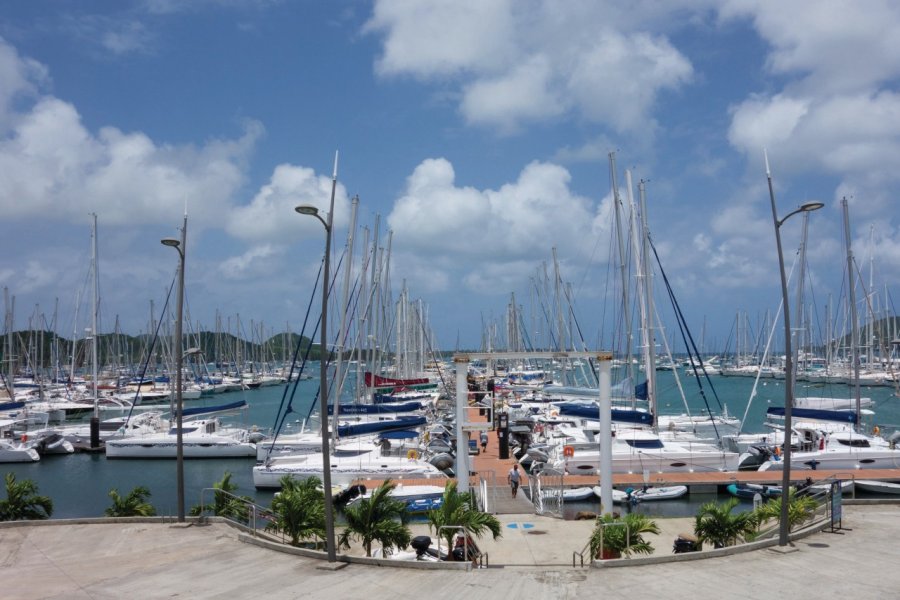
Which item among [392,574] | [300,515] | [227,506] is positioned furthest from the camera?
[227,506]

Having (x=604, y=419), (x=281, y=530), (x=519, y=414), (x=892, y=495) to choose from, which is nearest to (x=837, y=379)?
(x=519, y=414)

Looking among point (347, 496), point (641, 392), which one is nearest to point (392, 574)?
point (347, 496)

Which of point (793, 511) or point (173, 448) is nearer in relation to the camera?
point (793, 511)

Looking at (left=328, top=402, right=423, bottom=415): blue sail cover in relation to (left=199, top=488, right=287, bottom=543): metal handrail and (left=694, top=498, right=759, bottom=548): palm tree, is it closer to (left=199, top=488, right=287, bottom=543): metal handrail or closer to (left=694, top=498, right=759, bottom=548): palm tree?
(left=199, top=488, right=287, bottom=543): metal handrail

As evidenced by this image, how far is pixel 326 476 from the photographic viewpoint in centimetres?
1529

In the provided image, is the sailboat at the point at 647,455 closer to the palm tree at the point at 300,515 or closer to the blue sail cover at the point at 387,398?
the palm tree at the point at 300,515

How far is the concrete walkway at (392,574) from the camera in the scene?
13.5m

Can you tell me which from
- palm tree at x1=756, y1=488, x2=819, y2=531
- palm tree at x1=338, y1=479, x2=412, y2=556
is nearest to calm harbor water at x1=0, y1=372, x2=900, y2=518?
palm tree at x1=756, y1=488, x2=819, y2=531

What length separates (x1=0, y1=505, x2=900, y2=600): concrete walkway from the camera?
13.5 m

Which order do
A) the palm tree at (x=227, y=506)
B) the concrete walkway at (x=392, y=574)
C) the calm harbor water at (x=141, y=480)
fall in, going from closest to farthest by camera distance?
the concrete walkway at (x=392, y=574) → the palm tree at (x=227, y=506) → the calm harbor water at (x=141, y=480)

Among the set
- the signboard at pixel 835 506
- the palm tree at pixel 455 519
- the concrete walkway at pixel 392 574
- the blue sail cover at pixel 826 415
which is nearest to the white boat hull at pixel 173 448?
the concrete walkway at pixel 392 574

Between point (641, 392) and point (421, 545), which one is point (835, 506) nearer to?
point (421, 545)

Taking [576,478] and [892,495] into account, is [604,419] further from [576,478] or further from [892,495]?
[892,495]

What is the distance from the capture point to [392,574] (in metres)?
15.0
